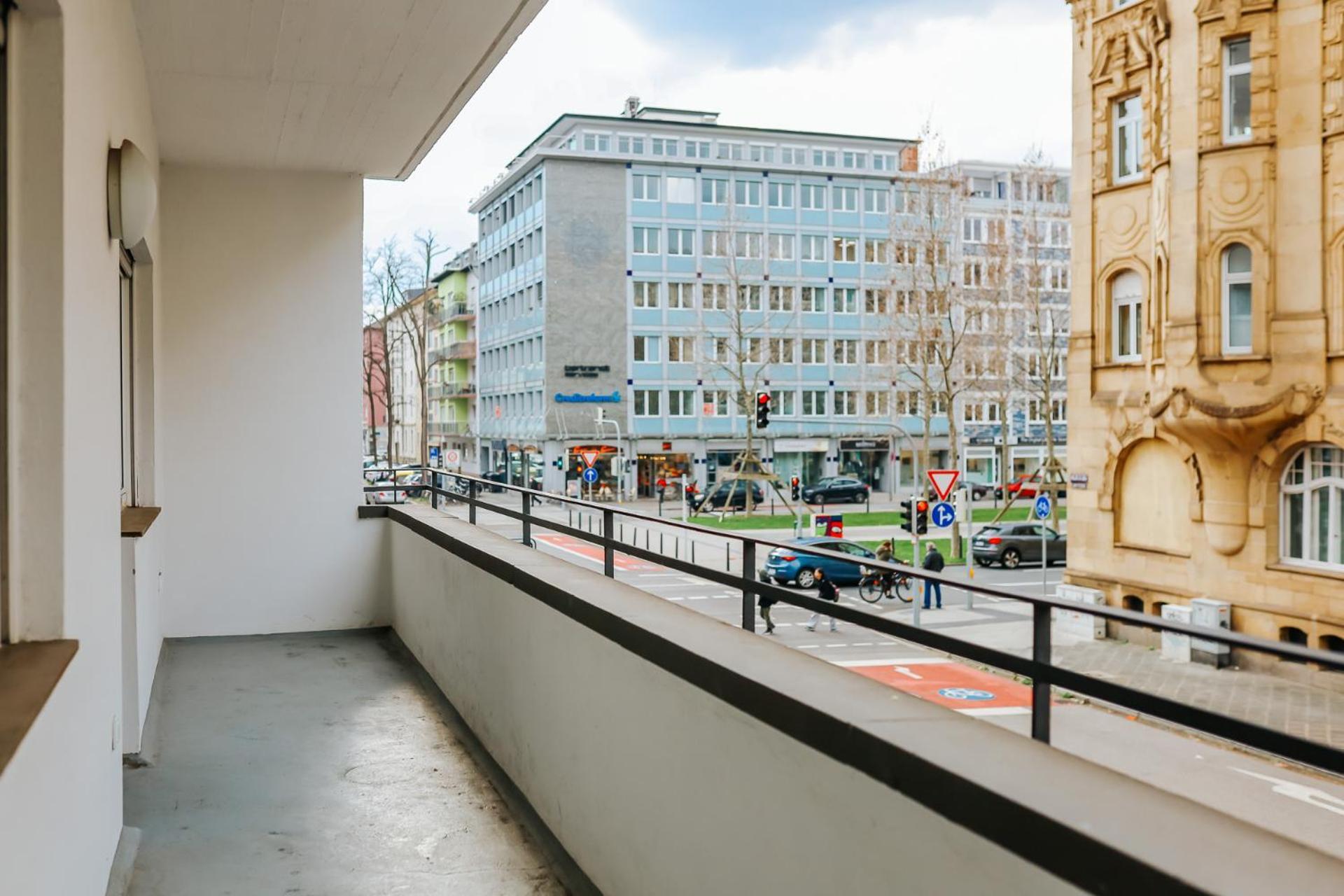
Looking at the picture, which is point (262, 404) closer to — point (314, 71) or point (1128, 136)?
point (314, 71)

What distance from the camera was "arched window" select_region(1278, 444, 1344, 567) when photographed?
19438 mm

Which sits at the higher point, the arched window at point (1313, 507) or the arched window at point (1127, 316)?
the arched window at point (1127, 316)

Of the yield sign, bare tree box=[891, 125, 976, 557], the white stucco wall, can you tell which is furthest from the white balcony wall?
bare tree box=[891, 125, 976, 557]

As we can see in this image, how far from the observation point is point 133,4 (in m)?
5.08

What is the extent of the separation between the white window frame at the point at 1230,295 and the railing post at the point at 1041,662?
66.2ft

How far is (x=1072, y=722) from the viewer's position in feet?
7.31

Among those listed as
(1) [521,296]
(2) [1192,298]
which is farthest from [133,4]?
(1) [521,296]

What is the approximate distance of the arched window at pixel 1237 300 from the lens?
20188 mm

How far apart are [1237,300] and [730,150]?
1600 inches

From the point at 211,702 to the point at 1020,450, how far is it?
57170mm

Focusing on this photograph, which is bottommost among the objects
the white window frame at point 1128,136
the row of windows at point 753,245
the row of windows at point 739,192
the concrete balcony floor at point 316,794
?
the concrete balcony floor at point 316,794

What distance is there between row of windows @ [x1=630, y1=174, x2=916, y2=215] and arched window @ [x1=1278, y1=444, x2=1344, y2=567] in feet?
122

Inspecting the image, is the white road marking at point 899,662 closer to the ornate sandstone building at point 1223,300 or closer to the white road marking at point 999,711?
the white road marking at point 999,711

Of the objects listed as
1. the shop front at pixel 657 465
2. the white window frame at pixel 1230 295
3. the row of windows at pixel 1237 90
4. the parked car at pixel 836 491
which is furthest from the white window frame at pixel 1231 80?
the shop front at pixel 657 465
